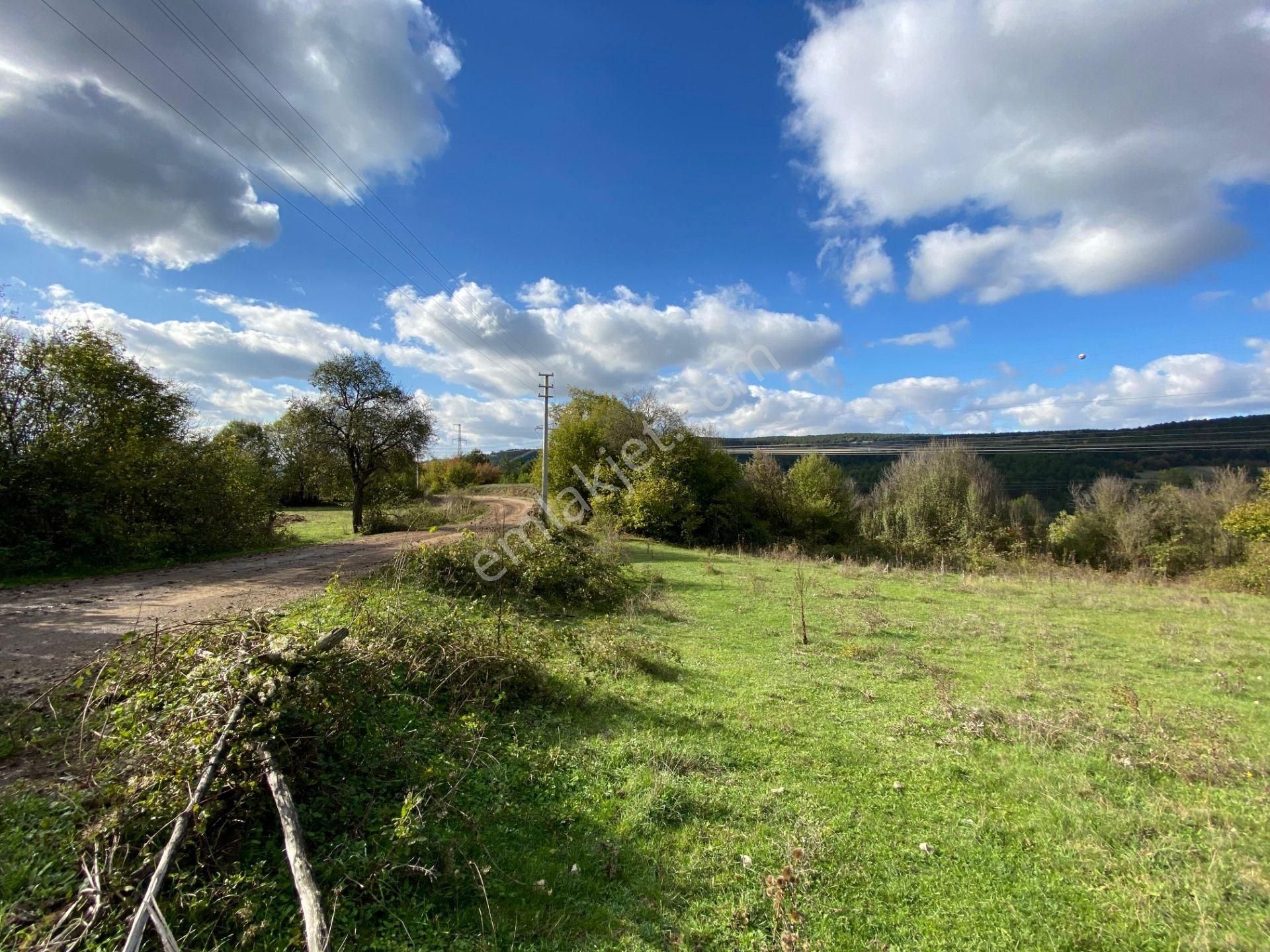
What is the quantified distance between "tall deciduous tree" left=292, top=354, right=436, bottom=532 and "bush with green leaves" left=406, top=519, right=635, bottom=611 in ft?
44.4

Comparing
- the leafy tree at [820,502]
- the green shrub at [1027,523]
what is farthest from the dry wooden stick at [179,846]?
the green shrub at [1027,523]

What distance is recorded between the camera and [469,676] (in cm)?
504

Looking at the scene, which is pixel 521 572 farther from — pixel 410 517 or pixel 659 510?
pixel 659 510

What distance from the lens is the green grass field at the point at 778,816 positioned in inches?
103

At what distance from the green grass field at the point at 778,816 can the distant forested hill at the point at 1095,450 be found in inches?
1193

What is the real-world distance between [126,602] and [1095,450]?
44988 mm

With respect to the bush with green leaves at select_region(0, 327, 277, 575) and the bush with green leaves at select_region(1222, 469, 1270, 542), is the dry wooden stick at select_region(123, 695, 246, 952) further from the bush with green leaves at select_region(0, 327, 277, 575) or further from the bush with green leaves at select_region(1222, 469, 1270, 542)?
the bush with green leaves at select_region(1222, 469, 1270, 542)

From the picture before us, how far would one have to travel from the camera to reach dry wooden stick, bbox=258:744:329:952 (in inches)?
80.6

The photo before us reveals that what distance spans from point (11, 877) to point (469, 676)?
3.06 meters

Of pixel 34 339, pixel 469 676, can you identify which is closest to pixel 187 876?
pixel 469 676

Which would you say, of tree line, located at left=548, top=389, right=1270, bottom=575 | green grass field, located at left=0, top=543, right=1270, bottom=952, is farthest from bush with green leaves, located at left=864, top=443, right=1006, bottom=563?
green grass field, located at left=0, top=543, right=1270, bottom=952

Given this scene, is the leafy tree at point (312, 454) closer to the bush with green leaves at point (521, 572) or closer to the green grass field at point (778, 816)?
the bush with green leaves at point (521, 572)

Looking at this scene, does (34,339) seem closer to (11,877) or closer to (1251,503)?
(11,877)

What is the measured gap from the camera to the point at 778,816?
3648mm
